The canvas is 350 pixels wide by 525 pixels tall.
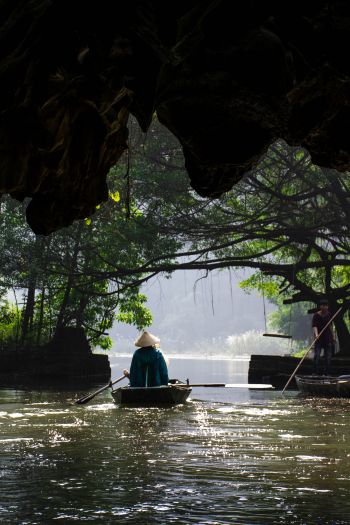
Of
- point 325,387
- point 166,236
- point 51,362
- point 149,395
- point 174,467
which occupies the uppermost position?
point 166,236

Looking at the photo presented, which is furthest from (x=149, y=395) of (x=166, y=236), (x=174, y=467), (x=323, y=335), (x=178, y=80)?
(x=166, y=236)

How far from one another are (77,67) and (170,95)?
817 mm

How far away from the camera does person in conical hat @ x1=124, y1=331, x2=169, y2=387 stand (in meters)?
18.6

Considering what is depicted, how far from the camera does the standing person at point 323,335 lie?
86.3 feet

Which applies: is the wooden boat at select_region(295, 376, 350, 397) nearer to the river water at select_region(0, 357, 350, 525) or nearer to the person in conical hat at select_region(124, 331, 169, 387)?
the river water at select_region(0, 357, 350, 525)

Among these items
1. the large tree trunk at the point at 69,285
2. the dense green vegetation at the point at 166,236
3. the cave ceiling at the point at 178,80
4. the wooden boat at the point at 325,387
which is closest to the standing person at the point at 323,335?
the wooden boat at the point at 325,387

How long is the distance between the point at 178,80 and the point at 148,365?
12.1 meters

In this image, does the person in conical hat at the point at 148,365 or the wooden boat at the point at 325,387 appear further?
the wooden boat at the point at 325,387

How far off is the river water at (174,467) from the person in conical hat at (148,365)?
0.94m

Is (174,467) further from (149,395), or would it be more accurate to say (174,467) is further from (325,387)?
(325,387)

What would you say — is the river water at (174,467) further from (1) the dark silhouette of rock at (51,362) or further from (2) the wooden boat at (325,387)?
(1) the dark silhouette of rock at (51,362)

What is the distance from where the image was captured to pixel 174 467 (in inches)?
402

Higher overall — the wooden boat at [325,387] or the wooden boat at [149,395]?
the wooden boat at [325,387]

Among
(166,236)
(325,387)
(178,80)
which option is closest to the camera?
(178,80)
